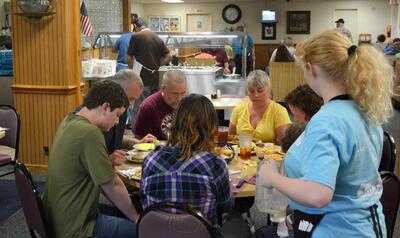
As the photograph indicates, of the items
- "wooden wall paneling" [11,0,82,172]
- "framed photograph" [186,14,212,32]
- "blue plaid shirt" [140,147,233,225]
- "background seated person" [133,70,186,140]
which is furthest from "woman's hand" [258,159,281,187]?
"framed photograph" [186,14,212,32]

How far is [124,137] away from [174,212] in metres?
1.76

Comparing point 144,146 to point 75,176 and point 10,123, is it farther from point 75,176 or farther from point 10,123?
point 10,123

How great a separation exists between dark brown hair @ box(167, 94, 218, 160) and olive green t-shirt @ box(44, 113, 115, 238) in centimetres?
34

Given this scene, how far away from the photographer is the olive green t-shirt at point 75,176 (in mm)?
2129

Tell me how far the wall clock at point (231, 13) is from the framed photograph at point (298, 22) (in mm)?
1536

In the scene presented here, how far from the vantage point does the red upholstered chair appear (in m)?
1.76

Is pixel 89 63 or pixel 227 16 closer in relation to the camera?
pixel 89 63

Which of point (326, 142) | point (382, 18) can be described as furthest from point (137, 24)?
point (382, 18)

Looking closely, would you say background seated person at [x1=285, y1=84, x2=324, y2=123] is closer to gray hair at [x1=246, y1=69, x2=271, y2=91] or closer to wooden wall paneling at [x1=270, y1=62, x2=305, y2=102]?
gray hair at [x1=246, y1=69, x2=271, y2=91]

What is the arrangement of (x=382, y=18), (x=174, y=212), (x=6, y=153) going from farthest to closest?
(x=382, y=18)
(x=6, y=153)
(x=174, y=212)

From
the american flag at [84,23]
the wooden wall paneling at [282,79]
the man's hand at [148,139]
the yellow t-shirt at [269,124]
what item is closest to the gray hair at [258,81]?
the yellow t-shirt at [269,124]

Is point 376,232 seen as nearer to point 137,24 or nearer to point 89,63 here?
point 89,63

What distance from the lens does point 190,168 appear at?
1928 mm

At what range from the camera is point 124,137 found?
3465 millimetres
